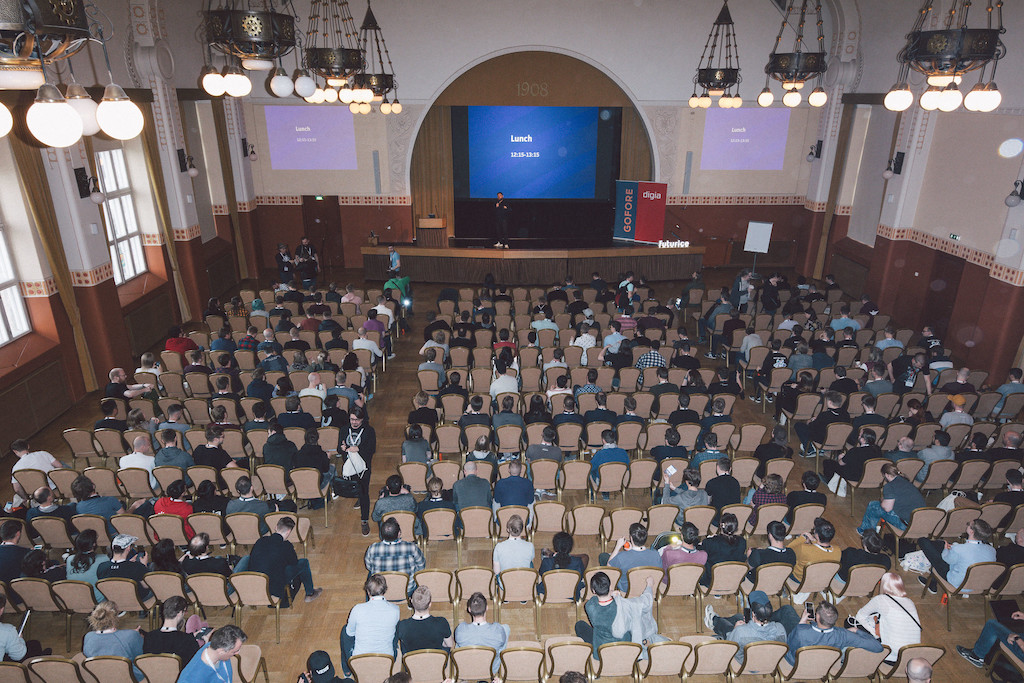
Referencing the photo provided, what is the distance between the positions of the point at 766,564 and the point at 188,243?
14.0 m

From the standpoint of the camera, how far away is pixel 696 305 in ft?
47.3

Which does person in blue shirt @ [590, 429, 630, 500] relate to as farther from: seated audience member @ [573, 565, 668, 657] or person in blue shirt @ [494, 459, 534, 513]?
seated audience member @ [573, 565, 668, 657]

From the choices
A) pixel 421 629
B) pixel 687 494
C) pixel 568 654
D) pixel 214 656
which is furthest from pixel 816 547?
pixel 214 656

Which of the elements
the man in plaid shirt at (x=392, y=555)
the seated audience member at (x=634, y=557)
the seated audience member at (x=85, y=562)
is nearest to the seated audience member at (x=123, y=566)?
the seated audience member at (x=85, y=562)

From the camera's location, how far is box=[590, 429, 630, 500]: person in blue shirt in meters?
7.48

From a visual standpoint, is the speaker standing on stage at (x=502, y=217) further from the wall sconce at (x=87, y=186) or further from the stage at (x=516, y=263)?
the wall sconce at (x=87, y=186)

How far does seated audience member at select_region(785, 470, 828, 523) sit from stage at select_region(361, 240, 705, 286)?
11.1 meters

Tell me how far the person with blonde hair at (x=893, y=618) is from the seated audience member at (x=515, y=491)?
10.8ft

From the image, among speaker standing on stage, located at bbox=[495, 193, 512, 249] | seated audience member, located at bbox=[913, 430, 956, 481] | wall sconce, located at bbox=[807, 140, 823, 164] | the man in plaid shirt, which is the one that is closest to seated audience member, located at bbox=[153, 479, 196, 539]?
the man in plaid shirt

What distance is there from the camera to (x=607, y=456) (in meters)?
7.59

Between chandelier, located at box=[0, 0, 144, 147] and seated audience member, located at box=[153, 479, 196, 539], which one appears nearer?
chandelier, located at box=[0, 0, 144, 147]

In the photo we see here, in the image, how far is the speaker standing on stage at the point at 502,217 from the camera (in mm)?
19242

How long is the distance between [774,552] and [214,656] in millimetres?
4835

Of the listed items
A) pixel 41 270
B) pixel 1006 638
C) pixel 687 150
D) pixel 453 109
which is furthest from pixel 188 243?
pixel 1006 638
